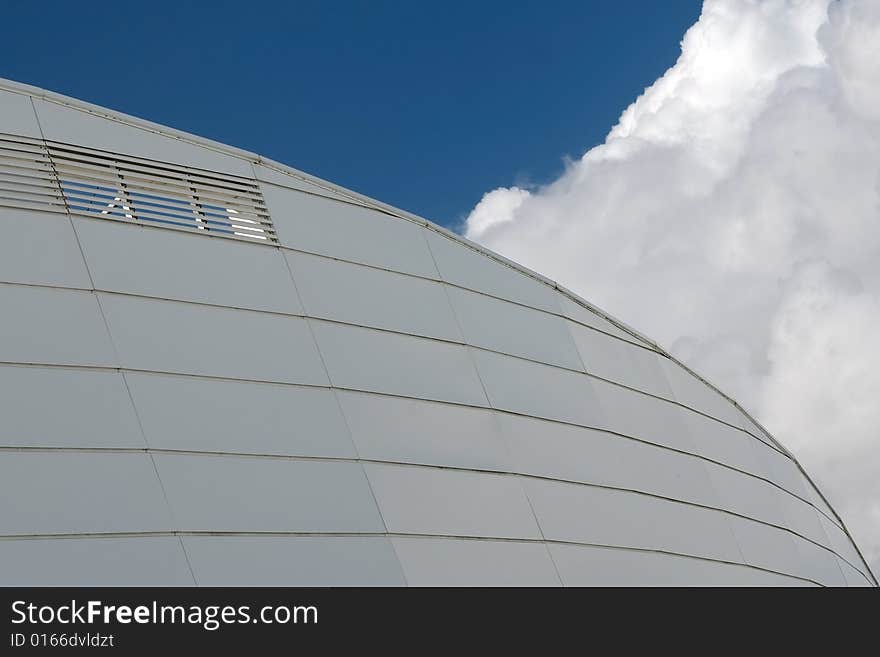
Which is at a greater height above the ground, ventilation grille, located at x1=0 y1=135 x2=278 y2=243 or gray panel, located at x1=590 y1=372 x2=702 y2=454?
ventilation grille, located at x1=0 y1=135 x2=278 y2=243

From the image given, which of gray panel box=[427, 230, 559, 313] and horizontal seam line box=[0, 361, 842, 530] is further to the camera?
gray panel box=[427, 230, 559, 313]

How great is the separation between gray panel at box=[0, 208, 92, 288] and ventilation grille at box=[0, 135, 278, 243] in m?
0.25

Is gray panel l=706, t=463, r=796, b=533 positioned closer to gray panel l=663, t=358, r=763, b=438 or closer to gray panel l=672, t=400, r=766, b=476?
gray panel l=672, t=400, r=766, b=476

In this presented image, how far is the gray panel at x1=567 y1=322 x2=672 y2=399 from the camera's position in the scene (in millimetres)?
19547

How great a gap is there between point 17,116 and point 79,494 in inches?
253

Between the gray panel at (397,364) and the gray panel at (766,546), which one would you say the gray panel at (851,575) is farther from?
the gray panel at (397,364)

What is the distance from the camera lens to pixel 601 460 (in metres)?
17.4

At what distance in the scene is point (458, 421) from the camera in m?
15.7

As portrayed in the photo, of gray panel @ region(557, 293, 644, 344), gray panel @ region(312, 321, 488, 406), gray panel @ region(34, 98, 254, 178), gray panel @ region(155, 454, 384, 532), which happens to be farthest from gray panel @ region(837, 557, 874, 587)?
gray panel @ region(34, 98, 254, 178)

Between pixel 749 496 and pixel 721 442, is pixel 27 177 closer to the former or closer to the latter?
pixel 721 442

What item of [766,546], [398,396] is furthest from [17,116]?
[766,546]

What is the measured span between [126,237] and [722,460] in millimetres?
12528
